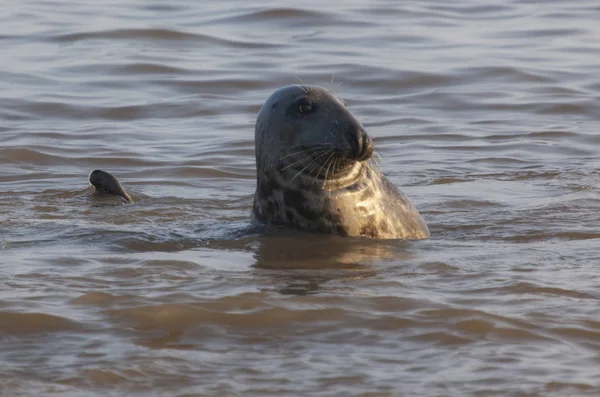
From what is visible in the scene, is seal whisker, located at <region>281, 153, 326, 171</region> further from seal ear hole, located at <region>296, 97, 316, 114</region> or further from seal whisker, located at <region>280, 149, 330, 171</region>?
seal ear hole, located at <region>296, 97, 316, 114</region>

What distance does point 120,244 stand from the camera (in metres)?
6.08

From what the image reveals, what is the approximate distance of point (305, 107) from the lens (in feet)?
19.6

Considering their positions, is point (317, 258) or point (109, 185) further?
point (109, 185)

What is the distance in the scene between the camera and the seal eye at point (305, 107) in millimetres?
5953

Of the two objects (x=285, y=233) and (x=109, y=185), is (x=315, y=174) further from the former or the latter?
(x=109, y=185)

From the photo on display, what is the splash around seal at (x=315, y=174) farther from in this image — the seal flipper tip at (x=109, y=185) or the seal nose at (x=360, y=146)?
the seal flipper tip at (x=109, y=185)

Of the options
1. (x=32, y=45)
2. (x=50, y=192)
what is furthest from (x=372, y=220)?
(x=32, y=45)

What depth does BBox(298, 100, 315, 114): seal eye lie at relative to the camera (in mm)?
5953

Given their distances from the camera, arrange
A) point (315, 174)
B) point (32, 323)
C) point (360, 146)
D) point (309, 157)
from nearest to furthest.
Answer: point (32, 323), point (360, 146), point (309, 157), point (315, 174)

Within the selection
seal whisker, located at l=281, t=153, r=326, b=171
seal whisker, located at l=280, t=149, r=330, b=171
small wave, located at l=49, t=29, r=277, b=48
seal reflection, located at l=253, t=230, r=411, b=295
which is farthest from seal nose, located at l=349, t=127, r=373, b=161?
small wave, located at l=49, t=29, r=277, b=48

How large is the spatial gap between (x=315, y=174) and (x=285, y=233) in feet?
1.06

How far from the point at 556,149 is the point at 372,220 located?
3.69m

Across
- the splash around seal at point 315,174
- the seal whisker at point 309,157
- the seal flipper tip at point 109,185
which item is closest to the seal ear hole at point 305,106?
the splash around seal at point 315,174

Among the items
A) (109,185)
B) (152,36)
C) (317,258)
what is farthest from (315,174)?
(152,36)
